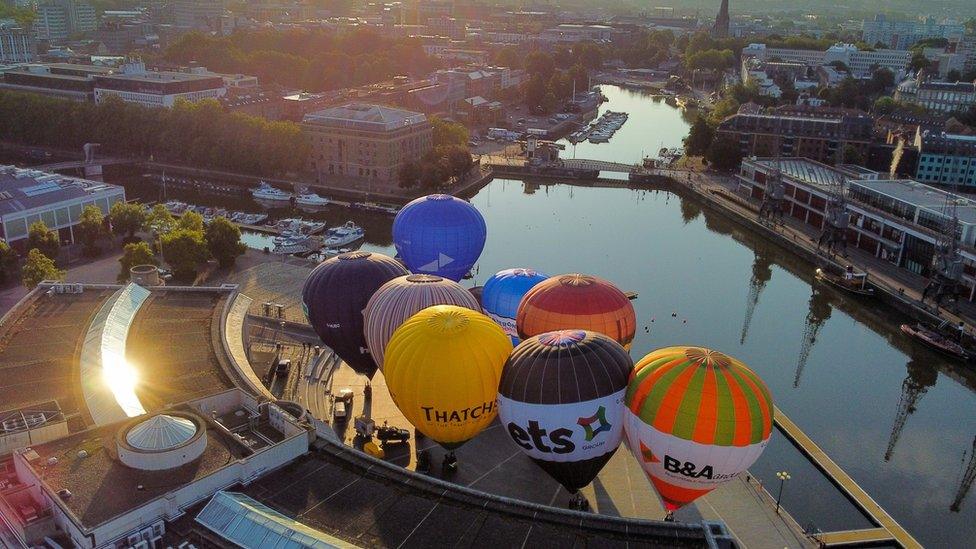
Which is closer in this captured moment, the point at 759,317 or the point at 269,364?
the point at 269,364

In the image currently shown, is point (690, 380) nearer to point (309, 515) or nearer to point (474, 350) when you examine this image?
point (474, 350)

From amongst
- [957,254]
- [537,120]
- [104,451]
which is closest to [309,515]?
Answer: [104,451]

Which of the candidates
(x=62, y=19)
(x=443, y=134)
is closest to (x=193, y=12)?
(x=62, y=19)

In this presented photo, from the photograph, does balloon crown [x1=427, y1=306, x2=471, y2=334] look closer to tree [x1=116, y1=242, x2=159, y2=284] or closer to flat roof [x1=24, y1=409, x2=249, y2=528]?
flat roof [x1=24, y1=409, x2=249, y2=528]

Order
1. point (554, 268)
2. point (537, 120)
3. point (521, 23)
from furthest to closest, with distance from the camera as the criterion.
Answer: point (521, 23) < point (537, 120) < point (554, 268)

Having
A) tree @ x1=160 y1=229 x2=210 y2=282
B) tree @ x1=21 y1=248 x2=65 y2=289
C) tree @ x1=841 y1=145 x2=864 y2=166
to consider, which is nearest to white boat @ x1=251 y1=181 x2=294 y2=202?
tree @ x1=160 y1=229 x2=210 y2=282

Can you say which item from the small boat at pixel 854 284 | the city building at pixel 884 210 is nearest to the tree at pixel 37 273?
the small boat at pixel 854 284
